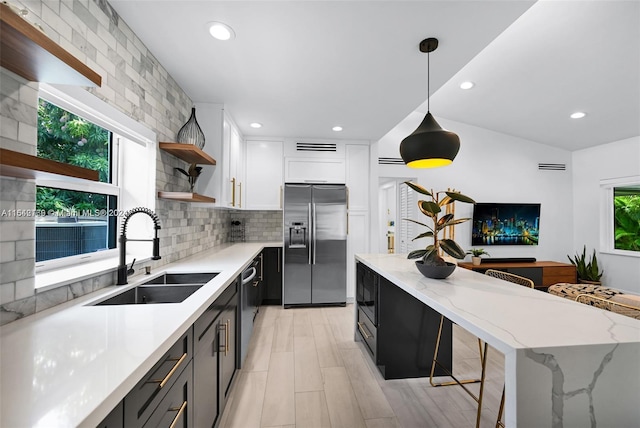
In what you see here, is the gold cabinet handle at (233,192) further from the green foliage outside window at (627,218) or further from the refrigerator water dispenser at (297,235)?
the green foliage outside window at (627,218)

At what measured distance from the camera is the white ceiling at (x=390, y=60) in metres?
1.68

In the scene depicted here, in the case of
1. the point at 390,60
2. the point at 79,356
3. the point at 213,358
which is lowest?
the point at 213,358

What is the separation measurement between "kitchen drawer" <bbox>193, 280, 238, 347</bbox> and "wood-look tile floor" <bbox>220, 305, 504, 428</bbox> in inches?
29.7

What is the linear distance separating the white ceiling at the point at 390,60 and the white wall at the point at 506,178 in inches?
29.7

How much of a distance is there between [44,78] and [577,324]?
2.19 metres

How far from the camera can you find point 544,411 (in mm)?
818

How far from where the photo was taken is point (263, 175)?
13.9 feet

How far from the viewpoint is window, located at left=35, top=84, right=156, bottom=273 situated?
53.0 inches

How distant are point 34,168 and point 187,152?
1543mm

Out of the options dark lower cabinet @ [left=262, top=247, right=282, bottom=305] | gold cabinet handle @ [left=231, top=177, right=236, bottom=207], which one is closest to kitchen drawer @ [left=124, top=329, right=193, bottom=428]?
gold cabinet handle @ [left=231, top=177, right=236, bottom=207]

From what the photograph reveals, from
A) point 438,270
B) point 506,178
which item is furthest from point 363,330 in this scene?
point 506,178

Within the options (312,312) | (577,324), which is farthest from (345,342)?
(577,324)

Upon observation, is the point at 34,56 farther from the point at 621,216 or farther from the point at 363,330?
the point at 621,216

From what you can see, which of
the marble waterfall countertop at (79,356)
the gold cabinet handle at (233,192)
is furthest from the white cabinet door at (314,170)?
the marble waterfall countertop at (79,356)
